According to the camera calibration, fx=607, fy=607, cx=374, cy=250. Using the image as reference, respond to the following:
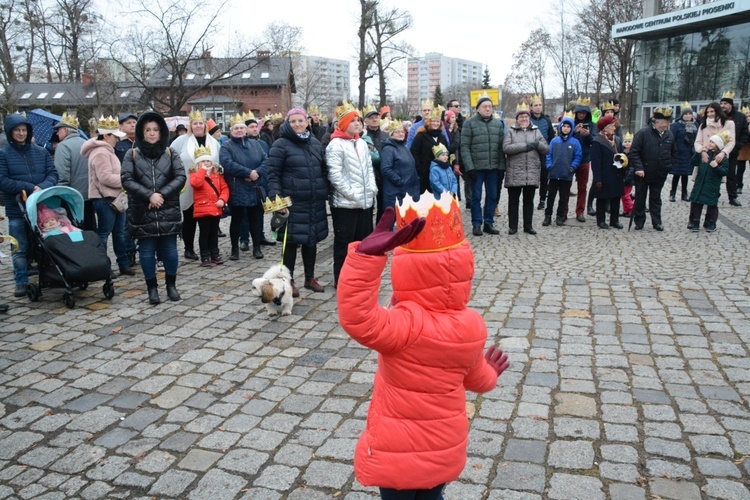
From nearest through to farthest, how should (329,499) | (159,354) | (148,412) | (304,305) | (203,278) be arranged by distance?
(329,499) < (148,412) < (159,354) < (304,305) < (203,278)

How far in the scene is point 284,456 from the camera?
143 inches

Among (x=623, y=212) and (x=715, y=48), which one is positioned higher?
(x=715, y=48)

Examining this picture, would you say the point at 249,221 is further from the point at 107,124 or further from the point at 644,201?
the point at 644,201

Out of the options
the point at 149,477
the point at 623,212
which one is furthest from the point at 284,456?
the point at 623,212

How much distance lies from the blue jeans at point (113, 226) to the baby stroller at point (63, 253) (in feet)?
2.30

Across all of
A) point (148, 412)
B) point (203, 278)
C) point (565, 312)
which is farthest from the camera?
point (203, 278)

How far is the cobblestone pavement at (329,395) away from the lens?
3.39 metres

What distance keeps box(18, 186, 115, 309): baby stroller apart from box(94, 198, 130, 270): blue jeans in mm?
701

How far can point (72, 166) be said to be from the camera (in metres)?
8.02

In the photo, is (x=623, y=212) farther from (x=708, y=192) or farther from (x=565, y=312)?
(x=565, y=312)

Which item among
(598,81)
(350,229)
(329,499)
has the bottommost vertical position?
(329,499)

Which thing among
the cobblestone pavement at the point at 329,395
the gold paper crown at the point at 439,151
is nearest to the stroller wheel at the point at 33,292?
the cobblestone pavement at the point at 329,395

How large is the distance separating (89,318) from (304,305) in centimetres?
225

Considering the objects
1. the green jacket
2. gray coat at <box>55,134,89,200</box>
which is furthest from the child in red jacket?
the green jacket
